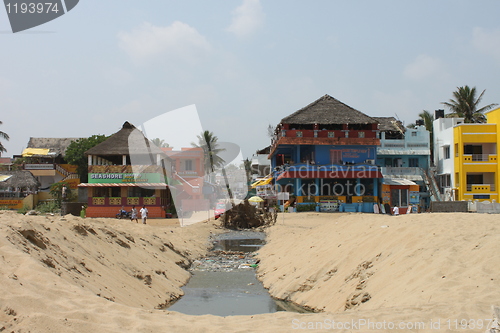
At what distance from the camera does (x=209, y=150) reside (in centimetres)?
6769

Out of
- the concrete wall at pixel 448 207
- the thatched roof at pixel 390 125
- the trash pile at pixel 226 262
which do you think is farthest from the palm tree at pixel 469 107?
the trash pile at pixel 226 262

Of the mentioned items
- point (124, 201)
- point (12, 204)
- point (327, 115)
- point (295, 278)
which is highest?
point (327, 115)

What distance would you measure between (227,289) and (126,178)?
24.6m

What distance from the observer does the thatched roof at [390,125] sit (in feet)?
163

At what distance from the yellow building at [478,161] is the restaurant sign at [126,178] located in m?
26.5

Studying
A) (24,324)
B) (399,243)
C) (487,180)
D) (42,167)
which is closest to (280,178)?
(487,180)

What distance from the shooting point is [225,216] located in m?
32.6

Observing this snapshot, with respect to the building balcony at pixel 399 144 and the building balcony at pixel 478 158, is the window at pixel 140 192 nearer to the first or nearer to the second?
the building balcony at pixel 399 144

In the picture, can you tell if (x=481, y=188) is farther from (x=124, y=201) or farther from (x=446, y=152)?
(x=124, y=201)

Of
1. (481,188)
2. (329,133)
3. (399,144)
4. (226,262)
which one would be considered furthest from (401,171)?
(226,262)

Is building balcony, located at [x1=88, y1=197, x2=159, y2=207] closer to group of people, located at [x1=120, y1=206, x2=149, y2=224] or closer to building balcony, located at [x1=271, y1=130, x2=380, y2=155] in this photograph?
group of people, located at [x1=120, y1=206, x2=149, y2=224]

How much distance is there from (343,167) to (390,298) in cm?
3265

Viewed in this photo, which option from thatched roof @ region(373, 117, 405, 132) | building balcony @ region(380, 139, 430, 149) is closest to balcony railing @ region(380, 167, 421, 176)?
building balcony @ region(380, 139, 430, 149)

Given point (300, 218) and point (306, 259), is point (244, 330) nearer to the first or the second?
point (306, 259)
